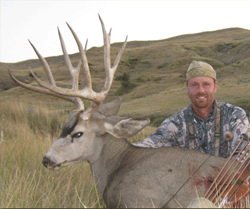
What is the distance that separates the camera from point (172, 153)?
4.09 m

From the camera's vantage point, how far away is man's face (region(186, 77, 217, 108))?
530 centimetres

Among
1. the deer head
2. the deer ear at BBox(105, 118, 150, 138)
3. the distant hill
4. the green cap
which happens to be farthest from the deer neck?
the distant hill

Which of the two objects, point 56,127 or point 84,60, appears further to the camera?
point 56,127

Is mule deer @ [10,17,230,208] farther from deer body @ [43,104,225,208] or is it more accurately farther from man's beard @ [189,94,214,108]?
man's beard @ [189,94,214,108]

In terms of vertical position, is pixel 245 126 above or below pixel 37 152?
above

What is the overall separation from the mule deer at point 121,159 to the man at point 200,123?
2.57ft

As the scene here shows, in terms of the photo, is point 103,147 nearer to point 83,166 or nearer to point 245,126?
point 83,166

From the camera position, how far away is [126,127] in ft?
13.9

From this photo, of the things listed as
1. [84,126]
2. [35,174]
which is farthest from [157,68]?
[84,126]

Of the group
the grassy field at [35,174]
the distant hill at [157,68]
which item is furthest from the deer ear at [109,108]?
the distant hill at [157,68]

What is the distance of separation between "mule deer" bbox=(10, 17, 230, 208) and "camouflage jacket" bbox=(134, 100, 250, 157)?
744mm

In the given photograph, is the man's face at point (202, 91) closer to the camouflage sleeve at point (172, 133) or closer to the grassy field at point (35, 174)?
the camouflage sleeve at point (172, 133)

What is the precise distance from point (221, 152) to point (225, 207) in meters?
1.76

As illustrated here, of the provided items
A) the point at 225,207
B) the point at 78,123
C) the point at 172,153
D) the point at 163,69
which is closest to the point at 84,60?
the point at 78,123
